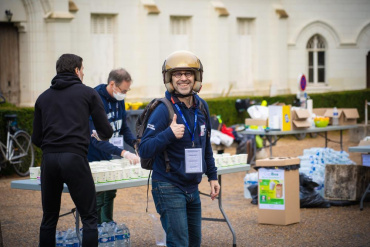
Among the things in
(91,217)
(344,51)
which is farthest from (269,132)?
(344,51)

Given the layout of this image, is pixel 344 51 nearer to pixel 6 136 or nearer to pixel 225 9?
pixel 225 9

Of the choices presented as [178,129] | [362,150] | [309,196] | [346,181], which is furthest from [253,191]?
[178,129]

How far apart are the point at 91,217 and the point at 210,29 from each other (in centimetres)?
1953

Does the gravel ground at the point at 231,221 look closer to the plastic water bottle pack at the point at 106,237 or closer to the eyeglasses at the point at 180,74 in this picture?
the plastic water bottle pack at the point at 106,237

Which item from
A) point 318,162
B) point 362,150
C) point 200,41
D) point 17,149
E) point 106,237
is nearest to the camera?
point 106,237

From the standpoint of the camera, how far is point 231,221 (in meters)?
9.95

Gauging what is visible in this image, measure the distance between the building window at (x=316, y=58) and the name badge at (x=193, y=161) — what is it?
77.9ft

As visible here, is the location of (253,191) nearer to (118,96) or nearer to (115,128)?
(115,128)

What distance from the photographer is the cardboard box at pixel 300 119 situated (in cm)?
1420

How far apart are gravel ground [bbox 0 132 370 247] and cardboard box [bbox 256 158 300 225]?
0.12 m

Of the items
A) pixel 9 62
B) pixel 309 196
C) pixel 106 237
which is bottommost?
pixel 309 196

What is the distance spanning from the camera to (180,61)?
575 centimetres

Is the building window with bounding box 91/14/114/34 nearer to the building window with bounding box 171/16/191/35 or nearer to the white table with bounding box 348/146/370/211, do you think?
the building window with bounding box 171/16/191/35

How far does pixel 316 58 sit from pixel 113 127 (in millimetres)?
21889
